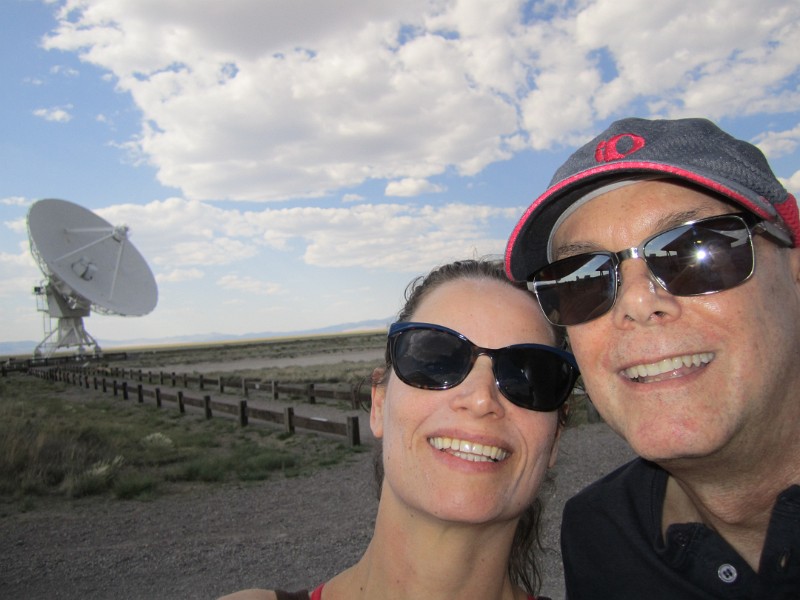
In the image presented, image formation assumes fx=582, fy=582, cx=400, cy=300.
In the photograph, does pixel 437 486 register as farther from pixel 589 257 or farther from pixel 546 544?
pixel 546 544

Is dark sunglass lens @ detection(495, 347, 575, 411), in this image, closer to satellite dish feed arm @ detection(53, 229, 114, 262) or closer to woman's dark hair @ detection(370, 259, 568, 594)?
woman's dark hair @ detection(370, 259, 568, 594)

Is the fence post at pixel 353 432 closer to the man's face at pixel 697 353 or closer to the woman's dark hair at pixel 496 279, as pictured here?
the woman's dark hair at pixel 496 279

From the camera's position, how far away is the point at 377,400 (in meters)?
2.22

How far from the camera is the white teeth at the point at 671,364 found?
4.98 ft

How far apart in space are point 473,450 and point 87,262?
48.7m

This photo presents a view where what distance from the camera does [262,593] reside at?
5.46 feet

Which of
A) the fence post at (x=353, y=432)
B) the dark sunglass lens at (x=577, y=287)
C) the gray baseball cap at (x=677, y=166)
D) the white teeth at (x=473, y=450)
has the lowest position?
the fence post at (x=353, y=432)

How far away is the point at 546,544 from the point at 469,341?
4.82 m

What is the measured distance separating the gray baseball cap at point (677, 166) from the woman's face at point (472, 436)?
15.3 inches

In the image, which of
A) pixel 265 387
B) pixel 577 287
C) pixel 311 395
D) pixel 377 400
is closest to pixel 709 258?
pixel 577 287

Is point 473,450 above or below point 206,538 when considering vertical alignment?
above

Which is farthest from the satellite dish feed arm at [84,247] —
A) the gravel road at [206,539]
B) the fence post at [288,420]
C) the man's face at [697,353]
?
the man's face at [697,353]

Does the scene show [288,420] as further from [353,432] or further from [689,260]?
[689,260]

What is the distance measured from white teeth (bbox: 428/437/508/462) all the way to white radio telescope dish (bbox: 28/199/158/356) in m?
43.3
